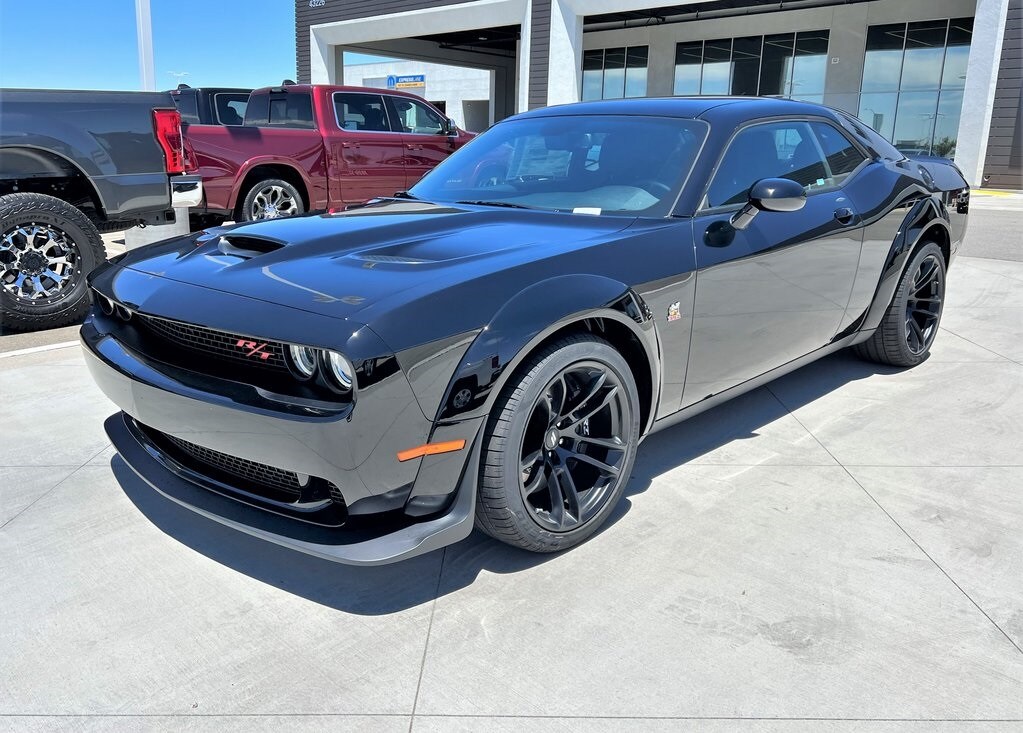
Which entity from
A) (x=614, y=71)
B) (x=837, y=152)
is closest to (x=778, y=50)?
(x=614, y=71)

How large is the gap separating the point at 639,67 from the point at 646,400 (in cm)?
2503

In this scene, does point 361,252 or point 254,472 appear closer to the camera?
point 254,472

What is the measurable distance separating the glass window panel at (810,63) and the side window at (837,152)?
2057 centimetres

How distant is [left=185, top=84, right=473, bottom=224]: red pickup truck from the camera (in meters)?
8.35

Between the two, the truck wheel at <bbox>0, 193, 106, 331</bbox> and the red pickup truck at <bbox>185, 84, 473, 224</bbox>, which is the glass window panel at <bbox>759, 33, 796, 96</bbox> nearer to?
the red pickup truck at <bbox>185, 84, 473, 224</bbox>

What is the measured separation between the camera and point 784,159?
3.81 m

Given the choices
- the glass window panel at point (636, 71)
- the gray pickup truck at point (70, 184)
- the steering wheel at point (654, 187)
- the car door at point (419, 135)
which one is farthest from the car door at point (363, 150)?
the glass window panel at point (636, 71)

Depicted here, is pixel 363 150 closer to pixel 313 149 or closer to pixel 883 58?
pixel 313 149

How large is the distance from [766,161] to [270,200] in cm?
647

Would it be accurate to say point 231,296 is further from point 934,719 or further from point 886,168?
point 886,168

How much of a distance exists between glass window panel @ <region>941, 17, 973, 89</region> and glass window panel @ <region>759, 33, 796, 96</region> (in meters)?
4.03

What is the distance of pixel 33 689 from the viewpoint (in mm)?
2145

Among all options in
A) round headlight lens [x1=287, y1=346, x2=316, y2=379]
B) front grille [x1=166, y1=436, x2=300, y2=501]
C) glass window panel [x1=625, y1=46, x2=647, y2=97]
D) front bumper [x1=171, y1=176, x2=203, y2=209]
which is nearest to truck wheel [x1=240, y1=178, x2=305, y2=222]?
front bumper [x1=171, y1=176, x2=203, y2=209]

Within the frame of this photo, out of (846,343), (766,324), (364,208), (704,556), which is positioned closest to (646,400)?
(704,556)
